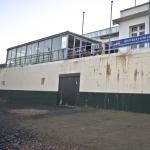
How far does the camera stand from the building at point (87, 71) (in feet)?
62.7

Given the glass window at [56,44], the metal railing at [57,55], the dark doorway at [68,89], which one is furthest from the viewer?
the glass window at [56,44]

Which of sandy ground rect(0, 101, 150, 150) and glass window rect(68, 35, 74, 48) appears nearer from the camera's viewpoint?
sandy ground rect(0, 101, 150, 150)

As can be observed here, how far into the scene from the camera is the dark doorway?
23.9m

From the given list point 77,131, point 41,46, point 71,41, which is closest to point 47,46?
point 41,46

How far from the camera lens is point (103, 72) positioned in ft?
70.1

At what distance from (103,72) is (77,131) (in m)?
8.49

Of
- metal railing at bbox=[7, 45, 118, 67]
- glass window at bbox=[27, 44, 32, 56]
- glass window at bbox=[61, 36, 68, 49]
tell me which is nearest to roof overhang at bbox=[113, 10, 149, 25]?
metal railing at bbox=[7, 45, 118, 67]

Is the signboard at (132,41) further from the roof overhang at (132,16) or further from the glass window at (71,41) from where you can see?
the glass window at (71,41)

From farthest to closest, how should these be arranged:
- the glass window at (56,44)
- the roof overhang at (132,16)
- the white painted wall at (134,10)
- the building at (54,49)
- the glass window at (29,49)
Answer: the glass window at (29,49) → the glass window at (56,44) → the building at (54,49) → the white painted wall at (134,10) → the roof overhang at (132,16)

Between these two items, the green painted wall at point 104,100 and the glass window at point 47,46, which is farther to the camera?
the glass window at point 47,46

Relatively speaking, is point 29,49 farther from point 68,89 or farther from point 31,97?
point 68,89

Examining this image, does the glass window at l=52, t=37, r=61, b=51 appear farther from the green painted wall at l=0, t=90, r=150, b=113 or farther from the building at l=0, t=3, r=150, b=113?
the green painted wall at l=0, t=90, r=150, b=113

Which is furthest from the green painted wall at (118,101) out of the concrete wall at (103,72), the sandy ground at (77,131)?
the sandy ground at (77,131)

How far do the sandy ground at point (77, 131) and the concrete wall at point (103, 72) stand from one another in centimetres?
192
